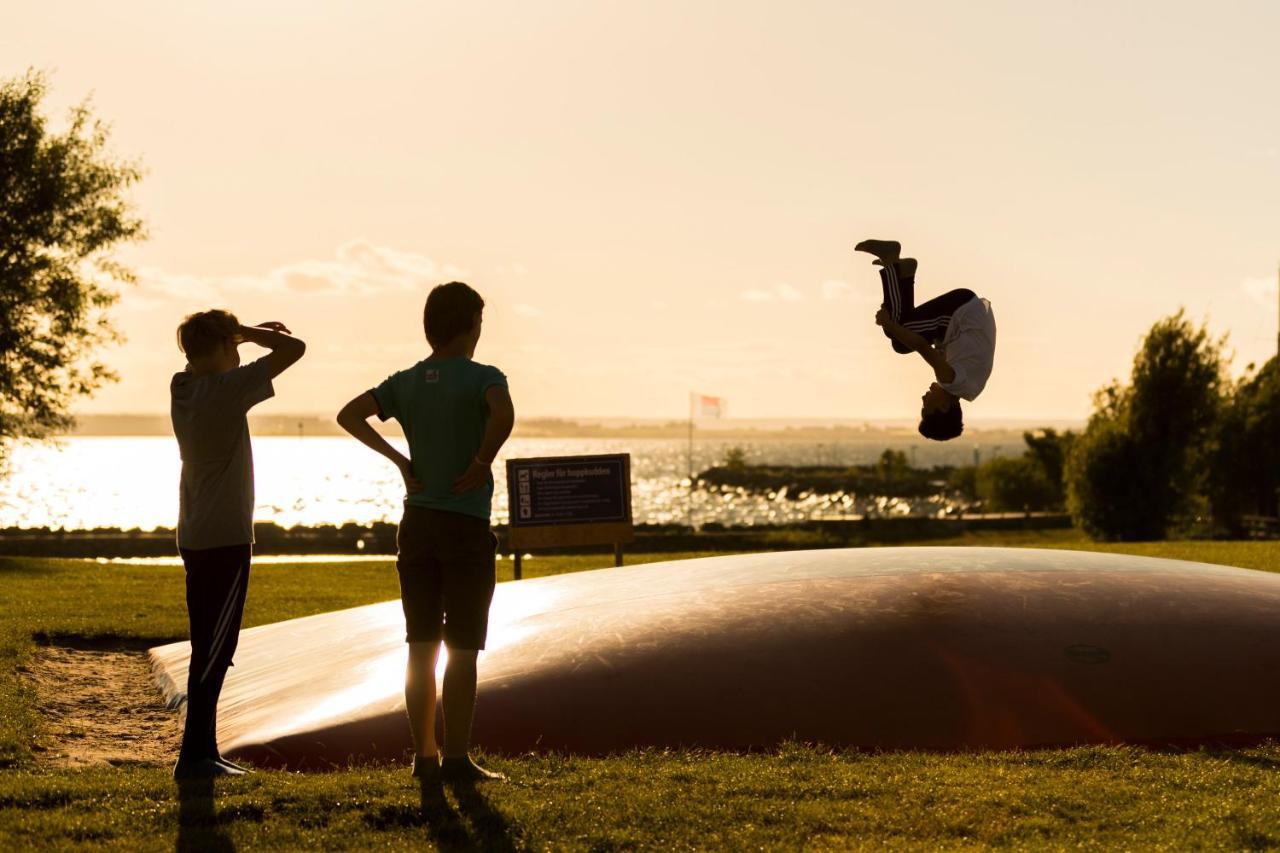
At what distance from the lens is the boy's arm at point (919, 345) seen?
24.9ft

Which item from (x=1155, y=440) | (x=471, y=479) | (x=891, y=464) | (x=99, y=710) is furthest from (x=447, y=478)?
(x=891, y=464)

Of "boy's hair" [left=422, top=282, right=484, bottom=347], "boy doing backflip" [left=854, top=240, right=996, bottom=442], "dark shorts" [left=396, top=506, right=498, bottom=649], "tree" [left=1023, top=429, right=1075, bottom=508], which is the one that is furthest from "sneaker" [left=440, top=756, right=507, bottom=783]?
"tree" [left=1023, top=429, right=1075, bottom=508]

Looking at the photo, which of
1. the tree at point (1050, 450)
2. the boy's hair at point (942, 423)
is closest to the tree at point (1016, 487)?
the tree at point (1050, 450)

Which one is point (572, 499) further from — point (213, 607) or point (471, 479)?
point (471, 479)

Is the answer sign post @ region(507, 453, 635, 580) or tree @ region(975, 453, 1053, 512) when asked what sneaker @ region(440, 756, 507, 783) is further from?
tree @ region(975, 453, 1053, 512)

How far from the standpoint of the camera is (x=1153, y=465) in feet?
131

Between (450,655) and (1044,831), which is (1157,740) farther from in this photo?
(450,655)

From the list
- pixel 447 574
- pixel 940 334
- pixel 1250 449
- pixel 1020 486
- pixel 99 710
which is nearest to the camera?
pixel 447 574

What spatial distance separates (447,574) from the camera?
512 centimetres

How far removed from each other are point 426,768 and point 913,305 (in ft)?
14.4

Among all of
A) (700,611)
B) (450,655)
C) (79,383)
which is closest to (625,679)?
(700,611)

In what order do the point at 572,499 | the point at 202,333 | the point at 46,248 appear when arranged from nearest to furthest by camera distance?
1. the point at 202,333
2. the point at 572,499
3. the point at 46,248

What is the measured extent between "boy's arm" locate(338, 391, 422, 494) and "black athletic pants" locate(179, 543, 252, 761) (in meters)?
0.84

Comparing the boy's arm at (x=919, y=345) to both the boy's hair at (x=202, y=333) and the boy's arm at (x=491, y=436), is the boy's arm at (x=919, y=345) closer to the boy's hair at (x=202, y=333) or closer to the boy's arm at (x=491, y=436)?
the boy's arm at (x=491, y=436)
